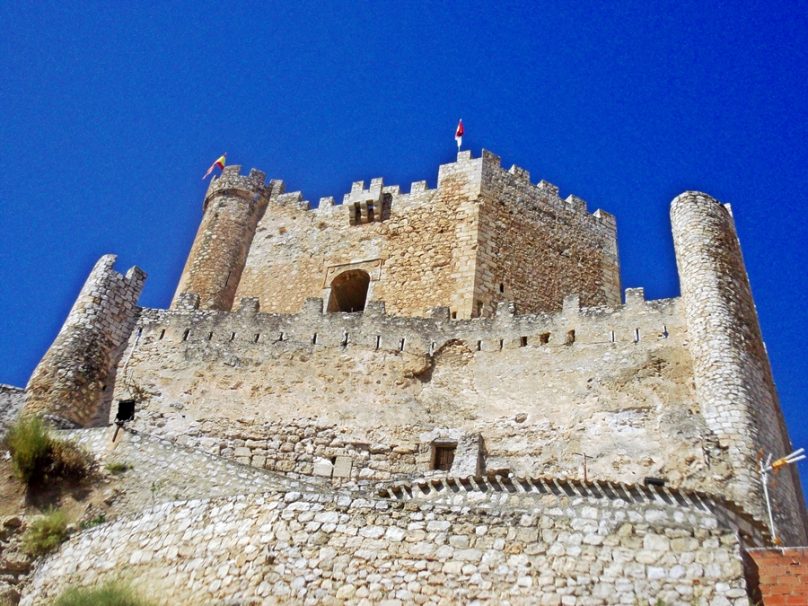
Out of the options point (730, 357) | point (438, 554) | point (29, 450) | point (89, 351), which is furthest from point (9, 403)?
point (730, 357)

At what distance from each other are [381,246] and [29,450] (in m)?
12.2

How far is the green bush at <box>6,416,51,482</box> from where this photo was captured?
14406 mm

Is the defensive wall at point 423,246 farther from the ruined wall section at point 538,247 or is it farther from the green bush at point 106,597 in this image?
the green bush at point 106,597

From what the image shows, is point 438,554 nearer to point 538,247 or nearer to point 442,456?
point 442,456

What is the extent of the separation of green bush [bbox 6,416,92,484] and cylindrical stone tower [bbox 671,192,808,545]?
425 inches

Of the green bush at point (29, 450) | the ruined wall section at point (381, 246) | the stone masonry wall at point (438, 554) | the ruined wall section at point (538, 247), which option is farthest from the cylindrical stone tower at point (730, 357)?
the green bush at point (29, 450)

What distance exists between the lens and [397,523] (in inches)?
367

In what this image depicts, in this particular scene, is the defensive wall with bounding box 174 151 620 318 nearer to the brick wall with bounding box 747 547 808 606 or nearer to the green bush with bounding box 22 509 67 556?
the green bush with bounding box 22 509 67 556

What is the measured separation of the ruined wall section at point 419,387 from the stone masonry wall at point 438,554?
5.75 m

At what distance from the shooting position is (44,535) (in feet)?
42.3

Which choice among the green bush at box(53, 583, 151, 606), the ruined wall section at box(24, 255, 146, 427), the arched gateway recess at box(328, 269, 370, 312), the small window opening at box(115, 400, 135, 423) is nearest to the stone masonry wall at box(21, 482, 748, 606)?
the green bush at box(53, 583, 151, 606)

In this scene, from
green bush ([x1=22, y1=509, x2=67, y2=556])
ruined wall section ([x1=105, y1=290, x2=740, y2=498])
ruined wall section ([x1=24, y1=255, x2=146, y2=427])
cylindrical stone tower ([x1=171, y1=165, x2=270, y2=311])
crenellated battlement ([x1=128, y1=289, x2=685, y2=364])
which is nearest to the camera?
green bush ([x1=22, y1=509, x2=67, y2=556])

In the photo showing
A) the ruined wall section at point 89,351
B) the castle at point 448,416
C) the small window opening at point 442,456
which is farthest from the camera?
the ruined wall section at point 89,351

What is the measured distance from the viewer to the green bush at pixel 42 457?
14414mm
